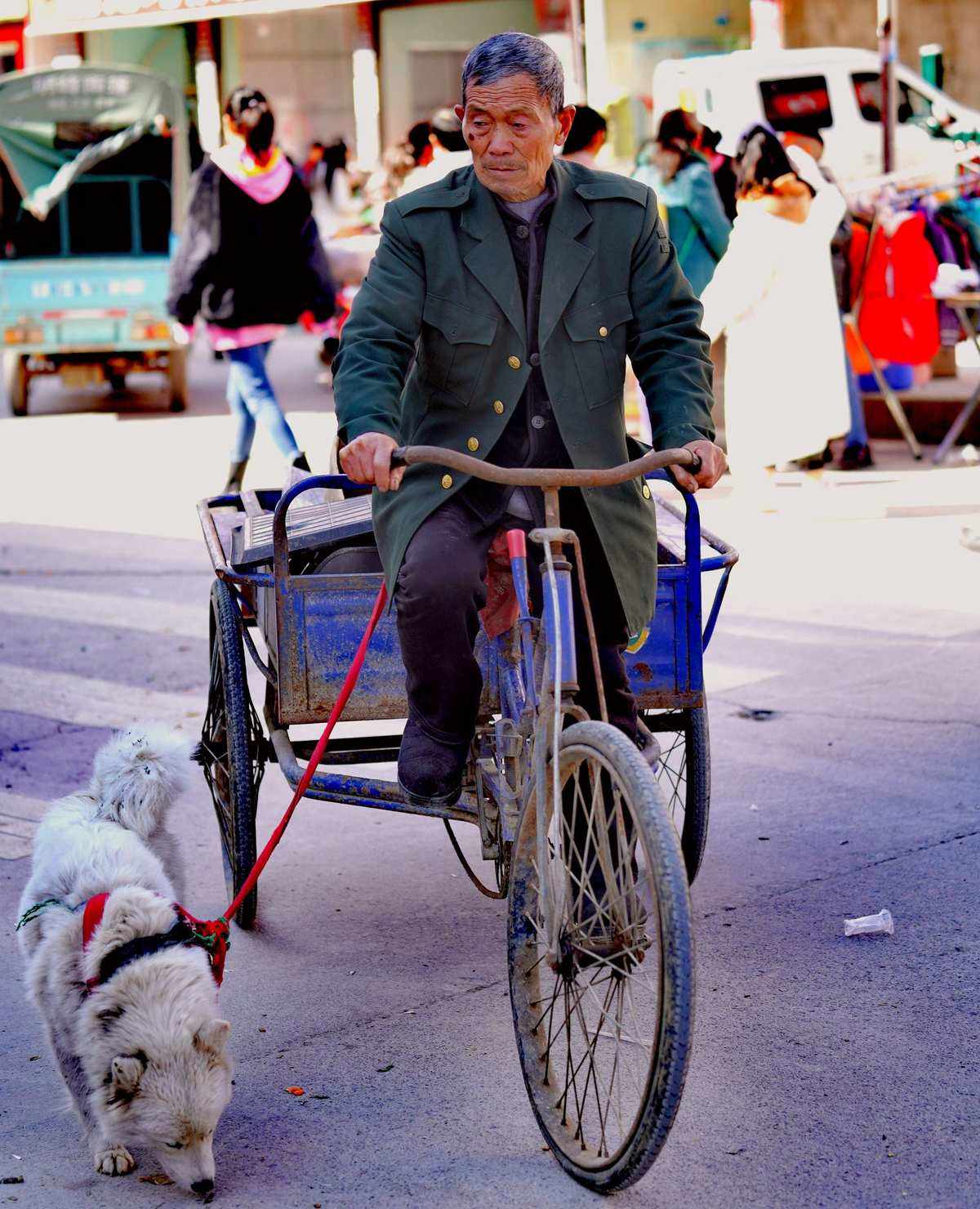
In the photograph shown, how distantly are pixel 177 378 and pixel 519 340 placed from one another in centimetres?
1266

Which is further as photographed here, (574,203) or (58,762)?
(58,762)

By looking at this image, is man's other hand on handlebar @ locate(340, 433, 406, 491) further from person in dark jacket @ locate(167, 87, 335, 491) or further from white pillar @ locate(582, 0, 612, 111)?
white pillar @ locate(582, 0, 612, 111)

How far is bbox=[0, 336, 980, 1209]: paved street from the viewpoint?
3387 mm

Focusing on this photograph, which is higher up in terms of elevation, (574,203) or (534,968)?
(574,203)

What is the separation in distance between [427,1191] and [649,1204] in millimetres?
409

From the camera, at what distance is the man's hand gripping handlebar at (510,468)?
3266 millimetres

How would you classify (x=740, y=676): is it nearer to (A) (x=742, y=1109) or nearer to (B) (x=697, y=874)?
(B) (x=697, y=874)

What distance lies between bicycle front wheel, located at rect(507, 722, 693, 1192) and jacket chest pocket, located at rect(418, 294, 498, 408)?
858mm

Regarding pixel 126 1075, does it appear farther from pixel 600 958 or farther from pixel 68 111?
pixel 68 111

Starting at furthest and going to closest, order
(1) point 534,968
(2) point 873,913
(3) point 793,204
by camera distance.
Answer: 1. (3) point 793,204
2. (2) point 873,913
3. (1) point 534,968

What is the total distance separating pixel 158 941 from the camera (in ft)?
11.4

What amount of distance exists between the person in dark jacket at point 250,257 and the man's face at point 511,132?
6.33m

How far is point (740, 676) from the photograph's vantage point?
693 centimetres

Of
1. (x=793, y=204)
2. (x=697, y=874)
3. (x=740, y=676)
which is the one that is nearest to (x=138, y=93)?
(x=793, y=204)
